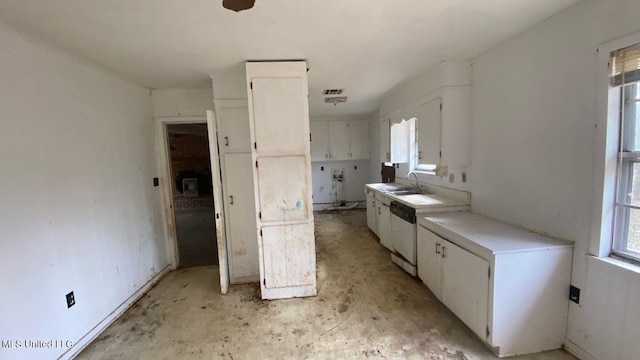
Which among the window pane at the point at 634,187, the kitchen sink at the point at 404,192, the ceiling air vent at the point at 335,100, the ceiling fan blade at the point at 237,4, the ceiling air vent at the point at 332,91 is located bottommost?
the kitchen sink at the point at 404,192

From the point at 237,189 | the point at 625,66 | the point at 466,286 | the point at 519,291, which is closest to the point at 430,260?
the point at 466,286

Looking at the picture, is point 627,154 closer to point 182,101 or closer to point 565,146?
point 565,146

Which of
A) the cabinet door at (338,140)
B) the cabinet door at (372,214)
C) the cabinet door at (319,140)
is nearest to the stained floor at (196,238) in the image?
the cabinet door at (372,214)

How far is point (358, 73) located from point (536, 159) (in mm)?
1958

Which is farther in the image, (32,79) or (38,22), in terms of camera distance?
(32,79)

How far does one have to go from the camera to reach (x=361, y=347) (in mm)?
1919

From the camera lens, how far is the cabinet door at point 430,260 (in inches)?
93.4

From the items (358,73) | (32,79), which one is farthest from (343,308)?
(32,79)

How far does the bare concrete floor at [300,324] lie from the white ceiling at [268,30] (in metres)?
2.39

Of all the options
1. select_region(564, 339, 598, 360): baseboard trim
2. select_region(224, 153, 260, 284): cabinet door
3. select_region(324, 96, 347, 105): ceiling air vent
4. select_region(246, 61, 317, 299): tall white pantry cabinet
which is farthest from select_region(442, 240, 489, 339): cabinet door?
select_region(324, 96, 347, 105): ceiling air vent

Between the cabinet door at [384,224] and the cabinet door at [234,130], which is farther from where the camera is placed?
the cabinet door at [384,224]

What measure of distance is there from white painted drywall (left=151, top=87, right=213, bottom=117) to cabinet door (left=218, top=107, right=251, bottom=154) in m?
0.58

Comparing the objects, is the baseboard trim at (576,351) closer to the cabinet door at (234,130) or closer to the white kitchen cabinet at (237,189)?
the white kitchen cabinet at (237,189)

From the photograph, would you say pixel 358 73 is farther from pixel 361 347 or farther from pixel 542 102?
pixel 361 347
